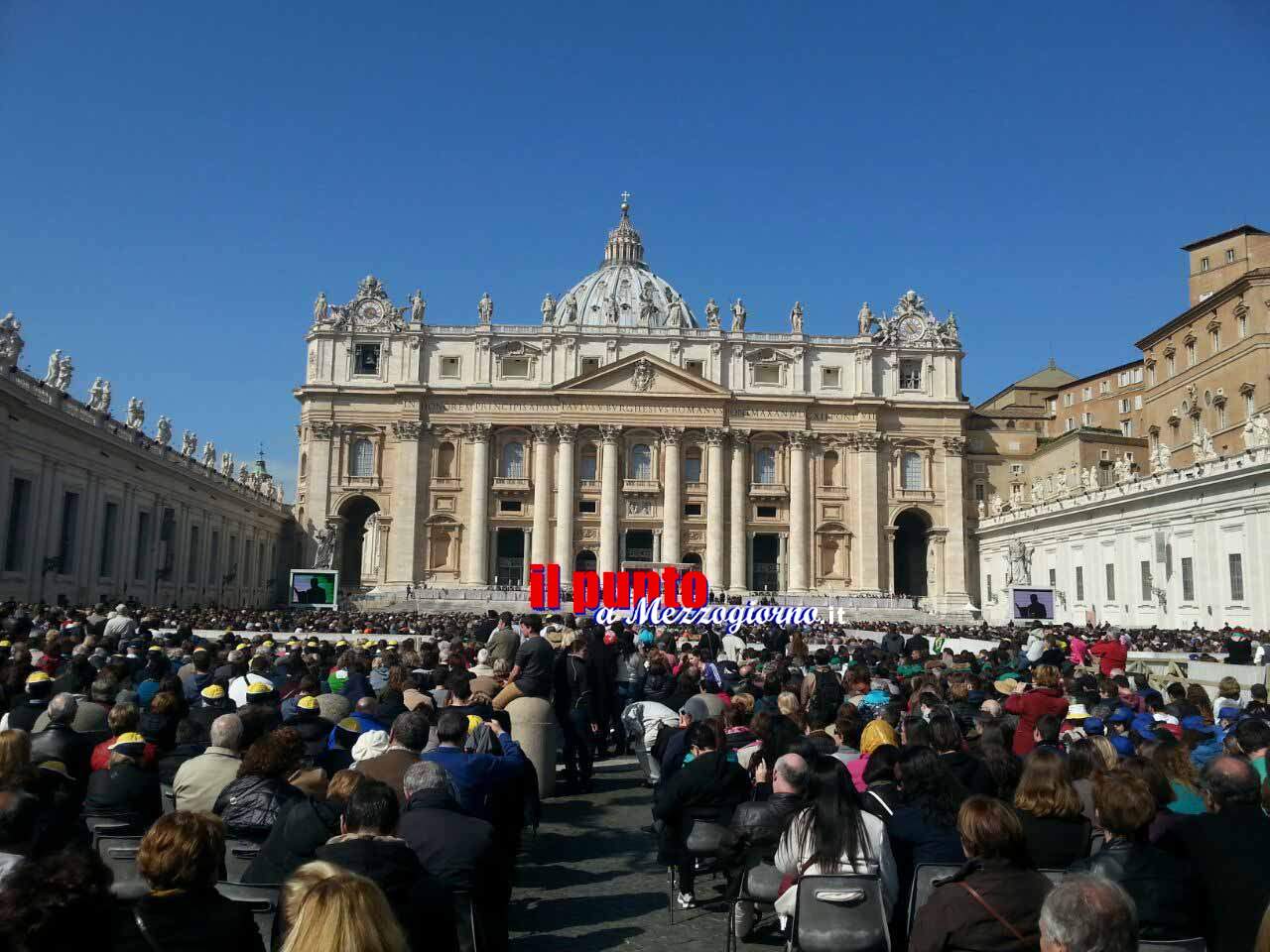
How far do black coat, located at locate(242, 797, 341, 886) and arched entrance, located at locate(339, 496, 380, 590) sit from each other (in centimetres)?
6165

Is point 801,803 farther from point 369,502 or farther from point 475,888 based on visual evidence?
point 369,502

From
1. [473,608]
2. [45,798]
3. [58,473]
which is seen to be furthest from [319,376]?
[45,798]

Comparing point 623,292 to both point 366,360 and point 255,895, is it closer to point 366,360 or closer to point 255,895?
point 366,360

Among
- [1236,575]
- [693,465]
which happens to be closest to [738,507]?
[693,465]

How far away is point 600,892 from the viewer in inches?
348

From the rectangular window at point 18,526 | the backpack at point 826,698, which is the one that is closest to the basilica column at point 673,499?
the rectangular window at point 18,526

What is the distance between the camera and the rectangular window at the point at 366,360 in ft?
216

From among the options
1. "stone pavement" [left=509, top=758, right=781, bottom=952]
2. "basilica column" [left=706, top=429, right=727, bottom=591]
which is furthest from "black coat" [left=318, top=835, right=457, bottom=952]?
"basilica column" [left=706, top=429, right=727, bottom=591]

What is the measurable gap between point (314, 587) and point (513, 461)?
2842 centimetres

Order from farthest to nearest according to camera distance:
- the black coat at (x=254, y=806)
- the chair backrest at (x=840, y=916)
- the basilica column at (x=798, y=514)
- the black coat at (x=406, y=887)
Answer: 1. the basilica column at (x=798, y=514)
2. the black coat at (x=254, y=806)
3. the chair backrest at (x=840, y=916)
4. the black coat at (x=406, y=887)

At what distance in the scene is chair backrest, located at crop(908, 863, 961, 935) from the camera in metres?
5.70

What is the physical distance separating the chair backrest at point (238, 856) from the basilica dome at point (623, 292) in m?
86.1

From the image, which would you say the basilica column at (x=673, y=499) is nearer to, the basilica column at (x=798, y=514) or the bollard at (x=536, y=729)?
the basilica column at (x=798, y=514)

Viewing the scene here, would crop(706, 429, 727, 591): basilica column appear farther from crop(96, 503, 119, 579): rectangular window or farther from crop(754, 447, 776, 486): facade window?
crop(96, 503, 119, 579): rectangular window
